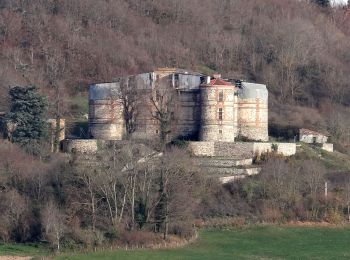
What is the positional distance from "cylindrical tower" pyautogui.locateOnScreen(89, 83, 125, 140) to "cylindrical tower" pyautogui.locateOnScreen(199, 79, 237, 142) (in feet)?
17.7

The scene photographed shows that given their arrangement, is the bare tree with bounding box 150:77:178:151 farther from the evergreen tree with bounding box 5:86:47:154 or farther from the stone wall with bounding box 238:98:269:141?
the evergreen tree with bounding box 5:86:47:154

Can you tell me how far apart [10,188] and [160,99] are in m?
15.1

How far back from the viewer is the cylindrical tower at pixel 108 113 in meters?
59.8

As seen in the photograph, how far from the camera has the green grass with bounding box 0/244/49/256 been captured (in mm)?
41188

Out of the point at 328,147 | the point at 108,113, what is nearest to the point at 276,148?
the point at 328,147

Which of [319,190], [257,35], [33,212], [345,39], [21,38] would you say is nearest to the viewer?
[33,212]

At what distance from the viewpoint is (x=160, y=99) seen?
59.8m

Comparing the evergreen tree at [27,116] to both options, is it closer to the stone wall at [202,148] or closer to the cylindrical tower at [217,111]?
the stone wall at [202,148]

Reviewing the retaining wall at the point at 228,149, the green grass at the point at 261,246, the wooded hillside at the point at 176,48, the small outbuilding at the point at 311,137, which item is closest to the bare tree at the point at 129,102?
the retaining wall at the point at 228,149

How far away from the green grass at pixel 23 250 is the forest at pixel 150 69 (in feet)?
2.13

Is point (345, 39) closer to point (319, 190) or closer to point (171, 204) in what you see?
point (319, 190)

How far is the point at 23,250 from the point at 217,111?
1945 centimetres

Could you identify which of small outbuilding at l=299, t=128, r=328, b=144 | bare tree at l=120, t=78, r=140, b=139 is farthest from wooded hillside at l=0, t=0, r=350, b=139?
bare tree at l=120, t=78, r=140, b=139

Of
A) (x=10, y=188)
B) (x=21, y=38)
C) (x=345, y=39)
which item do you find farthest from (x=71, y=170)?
(x=345, y=39)
